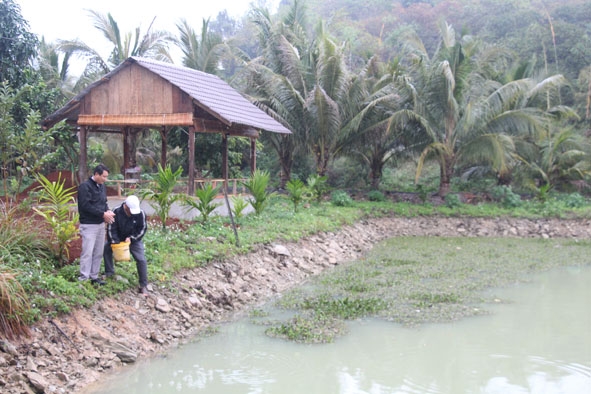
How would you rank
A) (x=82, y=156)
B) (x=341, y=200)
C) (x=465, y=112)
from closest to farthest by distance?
(x=82, y=156), (x=465, y=112), (x=341, y=200)

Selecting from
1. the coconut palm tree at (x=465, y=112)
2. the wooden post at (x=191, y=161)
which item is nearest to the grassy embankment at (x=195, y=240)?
the wooden post at (x=191, y=161)

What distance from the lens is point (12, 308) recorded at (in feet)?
18.9

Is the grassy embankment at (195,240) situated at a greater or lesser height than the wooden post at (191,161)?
lesser

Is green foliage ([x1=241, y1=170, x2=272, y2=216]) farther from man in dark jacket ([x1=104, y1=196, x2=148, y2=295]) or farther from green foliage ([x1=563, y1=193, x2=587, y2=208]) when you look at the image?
green foliage ([x1=563, y1=193, x2=587, y2=208])

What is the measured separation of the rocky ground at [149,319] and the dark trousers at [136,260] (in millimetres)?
271

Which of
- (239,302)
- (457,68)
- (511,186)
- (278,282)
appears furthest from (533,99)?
(239,302)

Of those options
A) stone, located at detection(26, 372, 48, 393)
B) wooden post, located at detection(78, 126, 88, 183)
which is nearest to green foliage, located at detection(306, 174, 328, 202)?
wooden post, located at detection(78, 126, 88, 183)

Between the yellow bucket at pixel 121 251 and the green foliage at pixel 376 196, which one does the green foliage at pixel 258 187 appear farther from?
the green foliage at pixel 376 196

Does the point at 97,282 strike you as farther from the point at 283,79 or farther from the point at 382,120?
the point at 382,120

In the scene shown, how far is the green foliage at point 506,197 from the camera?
1831cm

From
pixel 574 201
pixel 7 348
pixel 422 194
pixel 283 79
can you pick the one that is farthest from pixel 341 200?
pixel 7 348

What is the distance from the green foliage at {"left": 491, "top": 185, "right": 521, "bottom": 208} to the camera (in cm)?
1831

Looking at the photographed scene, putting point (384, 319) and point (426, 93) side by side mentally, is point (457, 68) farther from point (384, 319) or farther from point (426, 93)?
point (384, 319)

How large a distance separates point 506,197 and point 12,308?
16.0 m
